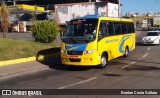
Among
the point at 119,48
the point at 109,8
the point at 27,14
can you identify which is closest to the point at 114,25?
the point at 119,48

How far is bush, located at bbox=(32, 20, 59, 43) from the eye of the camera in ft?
83.0

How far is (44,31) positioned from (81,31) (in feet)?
31.2

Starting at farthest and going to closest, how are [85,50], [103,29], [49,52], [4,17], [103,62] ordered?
[4,17]
[49,52]
[103,29]
[103,62]
[85,50]

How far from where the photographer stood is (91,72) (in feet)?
50.7

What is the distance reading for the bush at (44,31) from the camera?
83.0 feet

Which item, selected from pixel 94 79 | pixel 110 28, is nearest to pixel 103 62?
pixel 110 28

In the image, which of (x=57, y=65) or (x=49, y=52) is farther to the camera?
(x=49, y=52)

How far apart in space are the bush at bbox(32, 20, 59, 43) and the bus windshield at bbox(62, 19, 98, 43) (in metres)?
8.74

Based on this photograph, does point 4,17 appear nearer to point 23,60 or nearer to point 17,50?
point 17,50

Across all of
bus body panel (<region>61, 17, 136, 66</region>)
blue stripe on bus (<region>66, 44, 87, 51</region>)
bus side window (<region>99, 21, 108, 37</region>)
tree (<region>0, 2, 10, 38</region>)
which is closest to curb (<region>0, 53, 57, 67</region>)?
bus body panel (<region>61, 17, 136, 66</region>)

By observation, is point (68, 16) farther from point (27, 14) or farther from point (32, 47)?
point (32, 47)

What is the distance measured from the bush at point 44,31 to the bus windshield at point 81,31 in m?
8.74

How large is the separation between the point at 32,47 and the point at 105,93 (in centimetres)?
1288

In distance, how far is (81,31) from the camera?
16250mm
